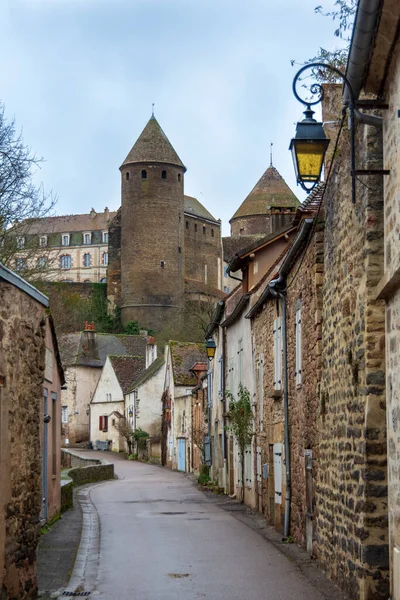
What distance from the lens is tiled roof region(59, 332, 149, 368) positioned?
245 ft

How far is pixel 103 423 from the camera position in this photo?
2724 inches

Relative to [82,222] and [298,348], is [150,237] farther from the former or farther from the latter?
[298,348]

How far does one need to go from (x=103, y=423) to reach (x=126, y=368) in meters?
4.09

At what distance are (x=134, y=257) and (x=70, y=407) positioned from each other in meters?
25.6

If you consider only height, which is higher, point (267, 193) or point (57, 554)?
point (267, 193)

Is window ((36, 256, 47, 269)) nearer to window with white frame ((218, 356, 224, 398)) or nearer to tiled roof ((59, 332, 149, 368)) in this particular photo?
window with white frame ((218, 356, 224, 398))

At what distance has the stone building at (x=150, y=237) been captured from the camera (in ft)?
309

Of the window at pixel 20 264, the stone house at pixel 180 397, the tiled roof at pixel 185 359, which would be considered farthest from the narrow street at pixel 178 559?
the tiled roof at pixel 185 359

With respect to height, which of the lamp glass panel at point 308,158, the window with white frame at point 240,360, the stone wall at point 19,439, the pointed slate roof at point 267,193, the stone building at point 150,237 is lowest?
the stone wall at point 19,439

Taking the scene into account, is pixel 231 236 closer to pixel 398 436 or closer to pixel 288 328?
pixel 288 328

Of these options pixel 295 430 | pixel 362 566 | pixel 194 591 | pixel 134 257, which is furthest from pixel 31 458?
pixel 134 257

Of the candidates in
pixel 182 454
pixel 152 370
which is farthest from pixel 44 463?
pixel 152 370

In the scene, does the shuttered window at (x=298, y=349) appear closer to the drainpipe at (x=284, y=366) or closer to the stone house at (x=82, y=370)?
the drainpipe at (x=284, y=366)

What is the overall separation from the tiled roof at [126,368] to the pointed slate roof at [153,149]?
29.5 meters
